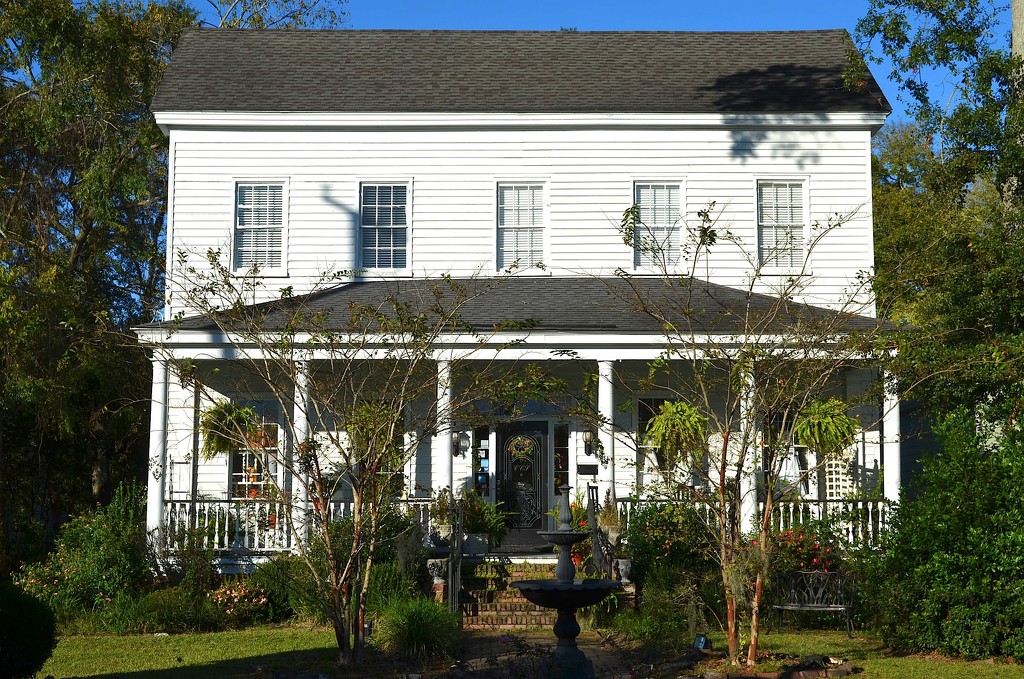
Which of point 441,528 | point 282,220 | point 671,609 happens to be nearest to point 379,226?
point 282,220

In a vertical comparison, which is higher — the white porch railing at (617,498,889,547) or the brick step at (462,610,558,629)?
the white porch railing at (617,498,889,547)

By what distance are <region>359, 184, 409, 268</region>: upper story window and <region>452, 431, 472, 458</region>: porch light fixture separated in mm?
3165

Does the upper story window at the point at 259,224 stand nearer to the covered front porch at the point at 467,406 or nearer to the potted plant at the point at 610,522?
the covered front porch at the point at 467,406

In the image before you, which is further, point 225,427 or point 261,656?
point 261,656

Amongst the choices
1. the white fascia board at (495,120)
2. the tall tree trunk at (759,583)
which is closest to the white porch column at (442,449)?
the tall tree trunk at (759,583)

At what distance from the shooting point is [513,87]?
2036cm

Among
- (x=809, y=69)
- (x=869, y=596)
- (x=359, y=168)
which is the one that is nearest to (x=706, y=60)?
(x=809, y=69)

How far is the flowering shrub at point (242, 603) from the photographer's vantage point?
15.3 meters

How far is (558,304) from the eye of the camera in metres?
17.9

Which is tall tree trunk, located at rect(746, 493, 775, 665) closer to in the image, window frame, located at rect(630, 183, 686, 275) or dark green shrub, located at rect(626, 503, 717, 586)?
dark green shrub, located at rect(626, 503, 717, 586)

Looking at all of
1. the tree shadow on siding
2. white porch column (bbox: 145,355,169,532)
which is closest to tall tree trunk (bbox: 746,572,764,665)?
white porch column (bbox: 145,355,169,532)

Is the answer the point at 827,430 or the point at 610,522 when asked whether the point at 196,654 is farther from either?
the point at 827,430

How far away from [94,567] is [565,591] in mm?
8066

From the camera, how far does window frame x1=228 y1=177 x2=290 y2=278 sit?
1938cm
